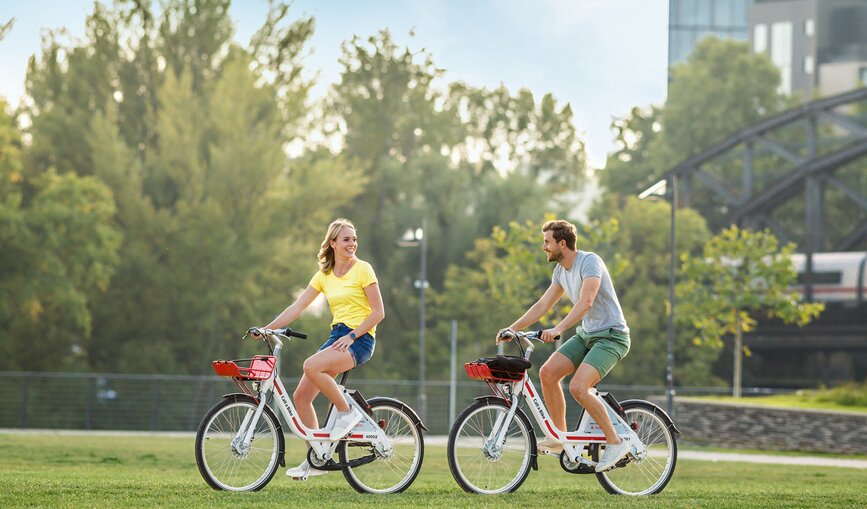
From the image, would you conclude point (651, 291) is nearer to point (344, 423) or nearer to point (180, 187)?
point (180, 187)

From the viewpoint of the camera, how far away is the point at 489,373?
9227 mm

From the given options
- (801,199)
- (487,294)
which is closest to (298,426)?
(487,294)

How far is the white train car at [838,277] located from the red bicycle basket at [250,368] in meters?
48.5

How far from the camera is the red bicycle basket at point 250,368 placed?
8.88 meters

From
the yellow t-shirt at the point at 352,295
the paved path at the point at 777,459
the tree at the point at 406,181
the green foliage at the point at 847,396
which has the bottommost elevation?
the paved path at the point at 777,459

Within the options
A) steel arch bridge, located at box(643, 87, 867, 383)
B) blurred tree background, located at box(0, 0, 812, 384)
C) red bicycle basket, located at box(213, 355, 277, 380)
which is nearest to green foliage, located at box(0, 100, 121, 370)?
blurred tree background, located at box(0, 0, 812, 384)

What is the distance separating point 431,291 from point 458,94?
39.5 feet

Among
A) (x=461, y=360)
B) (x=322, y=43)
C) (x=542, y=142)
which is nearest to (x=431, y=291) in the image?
(x=461, y=360)

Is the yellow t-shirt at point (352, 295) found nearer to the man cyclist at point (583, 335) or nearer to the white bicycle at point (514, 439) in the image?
the white bicycle at point (514, 439)

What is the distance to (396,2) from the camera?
58.2 metres

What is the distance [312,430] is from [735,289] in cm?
3336

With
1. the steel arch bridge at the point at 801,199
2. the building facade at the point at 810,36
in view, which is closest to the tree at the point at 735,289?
the steel arch bridge at the point at 801,199

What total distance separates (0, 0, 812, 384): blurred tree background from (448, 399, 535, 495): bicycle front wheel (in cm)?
3113


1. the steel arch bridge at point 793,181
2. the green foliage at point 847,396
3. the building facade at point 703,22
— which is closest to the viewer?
the green foliage at point 847,396
